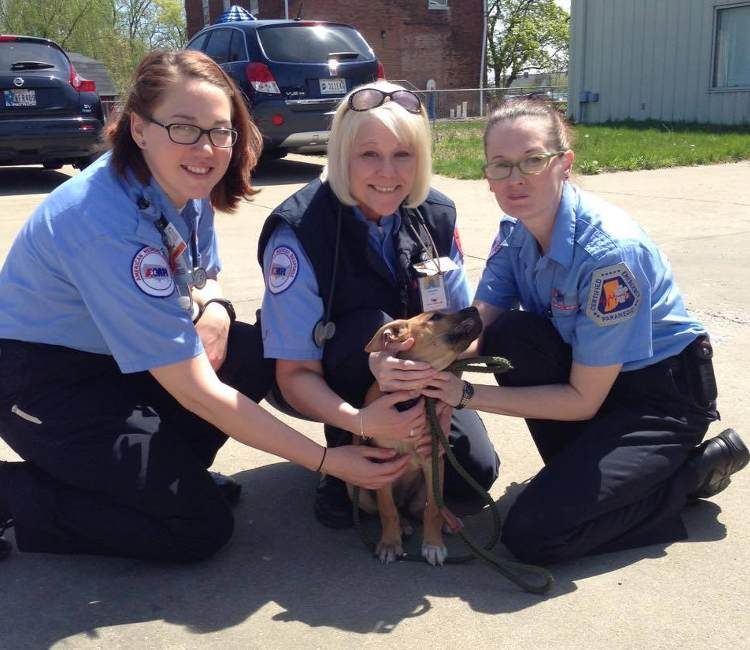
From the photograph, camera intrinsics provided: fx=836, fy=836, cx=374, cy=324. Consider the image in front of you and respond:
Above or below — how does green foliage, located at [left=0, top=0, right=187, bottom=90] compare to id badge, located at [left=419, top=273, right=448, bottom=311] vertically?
above

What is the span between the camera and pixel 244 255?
6.68m

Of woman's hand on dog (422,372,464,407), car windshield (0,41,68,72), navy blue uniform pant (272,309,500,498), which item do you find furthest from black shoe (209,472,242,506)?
car windshield (0,41,68,72)

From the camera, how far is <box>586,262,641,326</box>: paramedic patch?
257 cm

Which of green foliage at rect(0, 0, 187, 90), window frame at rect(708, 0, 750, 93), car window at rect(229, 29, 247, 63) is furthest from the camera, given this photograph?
green foliage at rect(0, 0, 187, 90)

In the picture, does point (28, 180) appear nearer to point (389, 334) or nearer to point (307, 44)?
point (307, 44)

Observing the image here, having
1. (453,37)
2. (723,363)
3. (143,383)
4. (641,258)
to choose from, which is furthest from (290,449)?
(453,37)

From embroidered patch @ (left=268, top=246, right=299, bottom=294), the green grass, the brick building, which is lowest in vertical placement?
embroidered patch @ (left=268, top=246, right=299, bottom=294)

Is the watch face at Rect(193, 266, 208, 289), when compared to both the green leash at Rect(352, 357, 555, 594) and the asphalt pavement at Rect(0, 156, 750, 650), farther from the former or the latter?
the green leash at Rect(352, 357, 555, 594)

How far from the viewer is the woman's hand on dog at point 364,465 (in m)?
2.61

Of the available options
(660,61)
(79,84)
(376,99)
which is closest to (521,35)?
(660,61)

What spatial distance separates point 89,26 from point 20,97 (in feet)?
91.6

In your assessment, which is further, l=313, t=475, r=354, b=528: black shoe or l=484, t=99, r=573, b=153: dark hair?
l=313, t=475, r=354, b=528: black shoe

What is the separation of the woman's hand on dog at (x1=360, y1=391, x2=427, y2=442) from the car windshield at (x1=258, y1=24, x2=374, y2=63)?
8.32 metres

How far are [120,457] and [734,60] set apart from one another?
16.1m
